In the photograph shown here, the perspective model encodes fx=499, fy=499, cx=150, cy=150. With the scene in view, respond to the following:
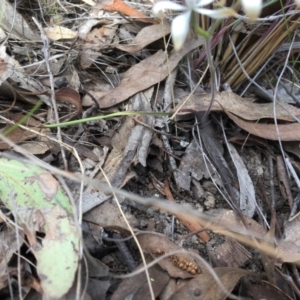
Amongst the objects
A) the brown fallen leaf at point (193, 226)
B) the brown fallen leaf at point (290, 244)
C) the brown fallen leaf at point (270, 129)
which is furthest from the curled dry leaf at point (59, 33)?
the brown fallen leaf at point (290, 244)

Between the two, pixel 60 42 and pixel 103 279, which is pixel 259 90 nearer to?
pixel 60 42

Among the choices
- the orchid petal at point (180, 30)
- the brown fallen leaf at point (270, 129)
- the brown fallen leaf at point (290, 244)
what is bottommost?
the brown fallen leaf at point (290, 244)

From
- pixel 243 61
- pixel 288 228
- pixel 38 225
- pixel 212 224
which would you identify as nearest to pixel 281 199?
pixel 288 228

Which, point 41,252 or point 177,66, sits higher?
point 177,66

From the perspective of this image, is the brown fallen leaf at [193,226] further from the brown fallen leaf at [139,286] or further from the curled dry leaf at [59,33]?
the curled dry leaf at [59,33]

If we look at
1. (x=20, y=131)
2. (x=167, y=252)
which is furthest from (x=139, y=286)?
(x=20, y=131)
